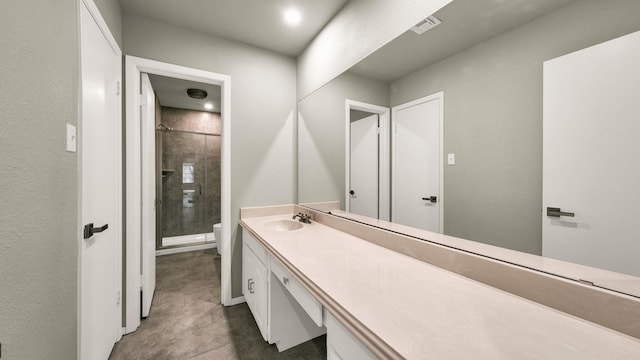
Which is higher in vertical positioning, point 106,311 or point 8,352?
point 8,352

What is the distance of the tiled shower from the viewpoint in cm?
399

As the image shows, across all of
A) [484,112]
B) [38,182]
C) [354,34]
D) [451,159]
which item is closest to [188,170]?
[38,182]

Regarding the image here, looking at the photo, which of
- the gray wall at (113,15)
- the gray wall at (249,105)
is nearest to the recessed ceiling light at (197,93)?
the gray wall at (249,105)

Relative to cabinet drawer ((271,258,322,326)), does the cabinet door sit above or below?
below

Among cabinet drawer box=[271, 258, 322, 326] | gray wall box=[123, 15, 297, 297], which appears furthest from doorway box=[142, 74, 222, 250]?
cabinet drawer box=[271, 258, 322, 326]

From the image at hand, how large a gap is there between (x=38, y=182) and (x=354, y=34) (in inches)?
67.8

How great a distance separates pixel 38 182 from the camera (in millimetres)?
790

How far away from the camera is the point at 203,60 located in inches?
78.9

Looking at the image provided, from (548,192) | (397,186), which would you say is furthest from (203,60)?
(548,192)

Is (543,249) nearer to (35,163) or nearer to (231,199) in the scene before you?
(35,163)

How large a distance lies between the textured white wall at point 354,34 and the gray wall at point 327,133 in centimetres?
12

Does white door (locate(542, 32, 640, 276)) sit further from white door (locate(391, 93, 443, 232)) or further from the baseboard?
the baseboard

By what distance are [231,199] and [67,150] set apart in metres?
1.21

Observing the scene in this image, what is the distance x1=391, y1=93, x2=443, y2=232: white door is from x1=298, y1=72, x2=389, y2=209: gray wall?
0.20 m
